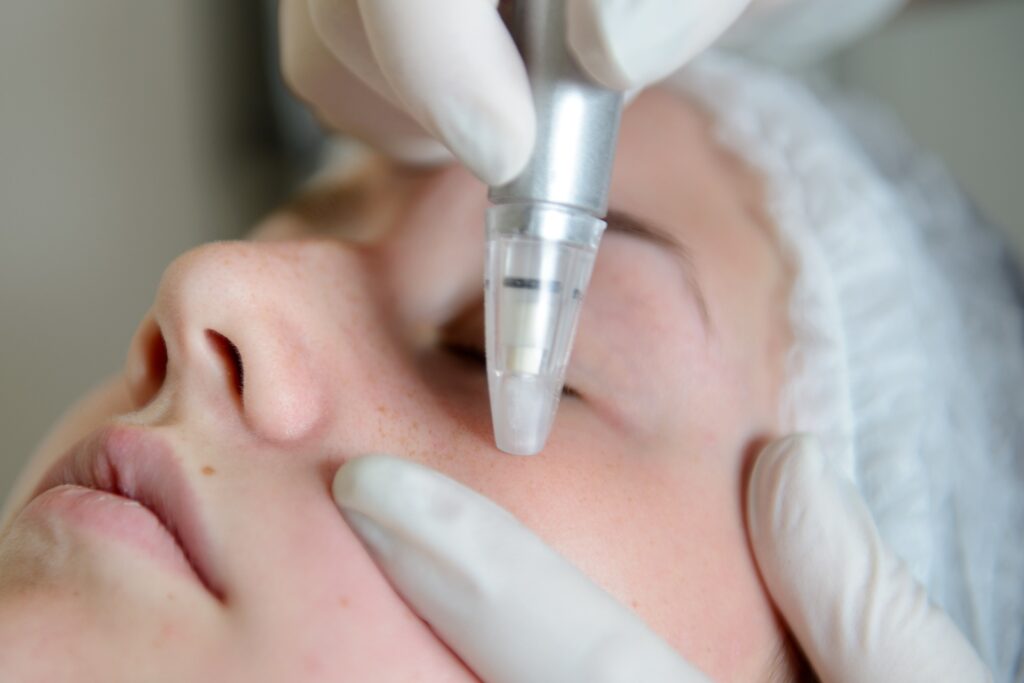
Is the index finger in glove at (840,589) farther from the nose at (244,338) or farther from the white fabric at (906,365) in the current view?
the nose at (244,338)

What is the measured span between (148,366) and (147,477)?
142mm

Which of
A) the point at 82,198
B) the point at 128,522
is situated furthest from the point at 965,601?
the point at 82,198

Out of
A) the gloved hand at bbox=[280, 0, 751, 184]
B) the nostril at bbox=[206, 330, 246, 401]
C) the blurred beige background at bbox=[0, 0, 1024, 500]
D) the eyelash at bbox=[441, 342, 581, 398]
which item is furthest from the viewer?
the blurred beige background at bbox=[0, 0, 1024, 500]

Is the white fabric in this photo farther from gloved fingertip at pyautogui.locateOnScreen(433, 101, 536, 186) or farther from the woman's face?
gloved fingertip at pyautogui.locateOnScreen(433, 101, 536, 186)

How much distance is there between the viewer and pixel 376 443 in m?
0.66

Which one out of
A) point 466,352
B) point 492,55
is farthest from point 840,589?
point 492,55

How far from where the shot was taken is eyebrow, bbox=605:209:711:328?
2.63 ft

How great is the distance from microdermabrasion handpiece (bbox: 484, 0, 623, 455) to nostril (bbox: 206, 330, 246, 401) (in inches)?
8.0

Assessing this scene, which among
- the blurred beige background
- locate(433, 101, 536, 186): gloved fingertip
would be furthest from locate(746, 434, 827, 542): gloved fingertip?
the blurred beige background

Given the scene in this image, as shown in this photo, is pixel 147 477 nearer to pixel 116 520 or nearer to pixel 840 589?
pixel 116 520

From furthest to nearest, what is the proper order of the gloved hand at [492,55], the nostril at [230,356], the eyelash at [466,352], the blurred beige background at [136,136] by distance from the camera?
the blurred beige background at [136,136]
the eyelash at [466,352]
the nostril at [230,356]
the gloved hand at [492,55]

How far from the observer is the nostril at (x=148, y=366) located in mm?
748

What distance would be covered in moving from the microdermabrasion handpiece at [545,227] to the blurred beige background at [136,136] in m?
1.17

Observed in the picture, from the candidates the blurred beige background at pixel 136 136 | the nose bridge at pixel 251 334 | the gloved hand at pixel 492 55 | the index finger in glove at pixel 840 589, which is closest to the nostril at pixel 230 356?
the nose bridge at pixel 251 334
